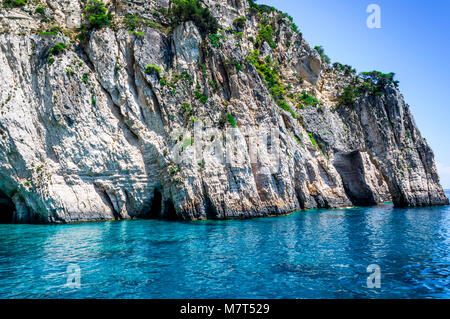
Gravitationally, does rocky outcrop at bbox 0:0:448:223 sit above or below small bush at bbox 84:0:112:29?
below

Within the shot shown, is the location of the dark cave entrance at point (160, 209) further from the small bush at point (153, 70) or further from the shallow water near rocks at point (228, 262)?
the small bush at point (153, 70)

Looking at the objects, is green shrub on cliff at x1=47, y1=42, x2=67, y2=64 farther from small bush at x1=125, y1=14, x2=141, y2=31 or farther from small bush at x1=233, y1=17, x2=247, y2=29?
small bush at x1=233, y1=17, x2=247, y2=29

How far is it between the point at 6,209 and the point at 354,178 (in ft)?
153

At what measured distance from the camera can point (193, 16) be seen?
34219 millimetres

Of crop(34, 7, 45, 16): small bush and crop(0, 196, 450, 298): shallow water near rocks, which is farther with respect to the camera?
crop(34, 7, 45, 16): small bush

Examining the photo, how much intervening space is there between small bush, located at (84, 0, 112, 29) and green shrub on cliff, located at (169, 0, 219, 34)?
7673 mm

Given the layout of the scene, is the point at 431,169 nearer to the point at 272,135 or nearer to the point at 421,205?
the point at 421,205

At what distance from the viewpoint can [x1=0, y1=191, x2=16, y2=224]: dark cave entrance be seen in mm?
29400

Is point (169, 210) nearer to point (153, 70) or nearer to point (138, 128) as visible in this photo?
point (138, 128)

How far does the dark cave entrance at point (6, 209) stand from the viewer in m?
29.4

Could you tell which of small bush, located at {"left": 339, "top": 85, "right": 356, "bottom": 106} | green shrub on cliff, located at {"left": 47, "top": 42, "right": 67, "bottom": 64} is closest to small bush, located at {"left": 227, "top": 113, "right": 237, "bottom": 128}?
green shrub on cliff, located at {"left": 47, "top": 42, "right": 67, "bottom": 64}

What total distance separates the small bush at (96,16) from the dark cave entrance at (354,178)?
122 ft

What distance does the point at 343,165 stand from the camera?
4497 centimetres
